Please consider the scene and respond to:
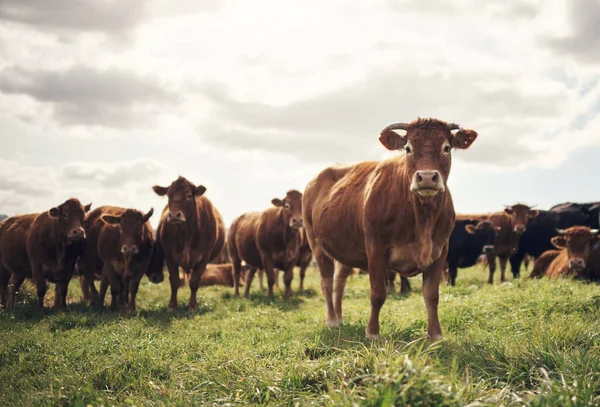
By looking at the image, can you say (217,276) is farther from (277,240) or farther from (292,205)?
(292,205)

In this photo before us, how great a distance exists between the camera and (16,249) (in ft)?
40.7

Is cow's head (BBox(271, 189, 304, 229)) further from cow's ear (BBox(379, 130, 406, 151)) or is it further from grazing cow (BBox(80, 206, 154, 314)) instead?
cow's ear (BBox(379, 130, 406, 151))

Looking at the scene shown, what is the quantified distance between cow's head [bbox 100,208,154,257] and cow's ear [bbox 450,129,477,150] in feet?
23.9

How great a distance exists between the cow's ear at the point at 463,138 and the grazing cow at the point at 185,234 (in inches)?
264

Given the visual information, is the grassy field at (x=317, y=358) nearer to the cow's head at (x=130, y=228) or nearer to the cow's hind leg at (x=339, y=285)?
the cow's hind leg at (x=339, y=285)

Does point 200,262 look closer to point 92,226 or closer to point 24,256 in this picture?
point 92,226

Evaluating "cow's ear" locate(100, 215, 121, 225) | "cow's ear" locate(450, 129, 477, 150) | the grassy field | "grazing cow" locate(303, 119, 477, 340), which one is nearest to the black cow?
the grassy field

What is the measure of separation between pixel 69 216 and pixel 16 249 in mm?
2193

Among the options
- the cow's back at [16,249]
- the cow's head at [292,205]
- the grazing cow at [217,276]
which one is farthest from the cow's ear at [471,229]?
the cow's back at [16,249]

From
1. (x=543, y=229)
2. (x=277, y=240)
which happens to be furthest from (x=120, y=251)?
(x=543, y=229)

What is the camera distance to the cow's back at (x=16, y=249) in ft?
40.5

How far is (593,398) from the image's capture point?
12.1ft

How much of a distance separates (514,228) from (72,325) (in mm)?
12936

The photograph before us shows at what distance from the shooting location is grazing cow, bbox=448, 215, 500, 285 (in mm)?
16406
